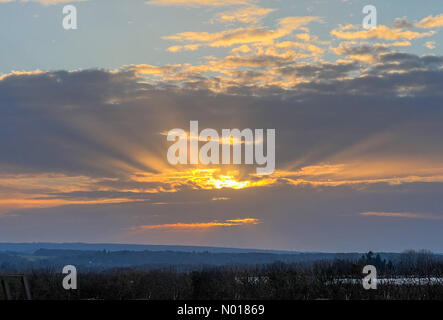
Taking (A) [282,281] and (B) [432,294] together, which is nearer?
(B) [432,294]
